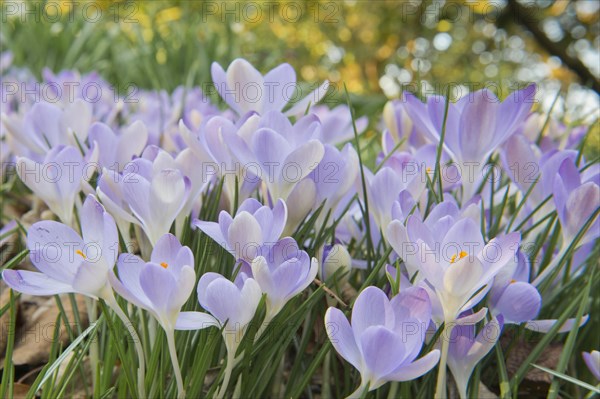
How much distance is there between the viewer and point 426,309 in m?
0.53

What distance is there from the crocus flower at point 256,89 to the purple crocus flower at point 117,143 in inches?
4.2

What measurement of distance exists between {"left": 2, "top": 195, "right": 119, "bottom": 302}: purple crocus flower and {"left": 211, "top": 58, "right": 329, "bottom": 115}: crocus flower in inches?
9.1

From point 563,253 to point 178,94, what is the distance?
3.48 feet

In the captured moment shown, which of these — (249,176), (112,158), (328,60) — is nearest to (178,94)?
(112,158)

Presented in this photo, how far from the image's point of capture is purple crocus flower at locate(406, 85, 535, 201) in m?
0.67

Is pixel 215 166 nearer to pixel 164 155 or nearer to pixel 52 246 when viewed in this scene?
pixel 164 155

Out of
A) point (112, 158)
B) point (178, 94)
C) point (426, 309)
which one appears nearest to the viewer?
point (426, 309)

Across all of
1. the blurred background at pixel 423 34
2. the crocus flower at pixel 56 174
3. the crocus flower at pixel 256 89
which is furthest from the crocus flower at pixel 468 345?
the blurred background at pixel 423 34

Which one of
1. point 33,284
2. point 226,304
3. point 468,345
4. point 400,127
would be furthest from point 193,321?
point 400,127

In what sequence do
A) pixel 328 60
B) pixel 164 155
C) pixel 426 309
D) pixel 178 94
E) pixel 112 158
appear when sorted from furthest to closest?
pixel 328 60, pixel 178 94, pixel 112 158, pixel 164 155, pixel 426 309

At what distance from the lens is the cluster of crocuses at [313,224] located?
1.74 ft

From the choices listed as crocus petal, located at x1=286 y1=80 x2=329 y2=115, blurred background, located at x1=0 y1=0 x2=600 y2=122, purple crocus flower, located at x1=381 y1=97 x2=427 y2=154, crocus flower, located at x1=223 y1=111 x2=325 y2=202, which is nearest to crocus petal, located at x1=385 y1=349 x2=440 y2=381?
crocus flower, located at x1=223 y1=111 x2=325 y2=202

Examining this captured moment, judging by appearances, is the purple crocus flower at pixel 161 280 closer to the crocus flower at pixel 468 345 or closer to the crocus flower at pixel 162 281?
the crocus flower at pixel 162 281

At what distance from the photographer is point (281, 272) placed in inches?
21.0
